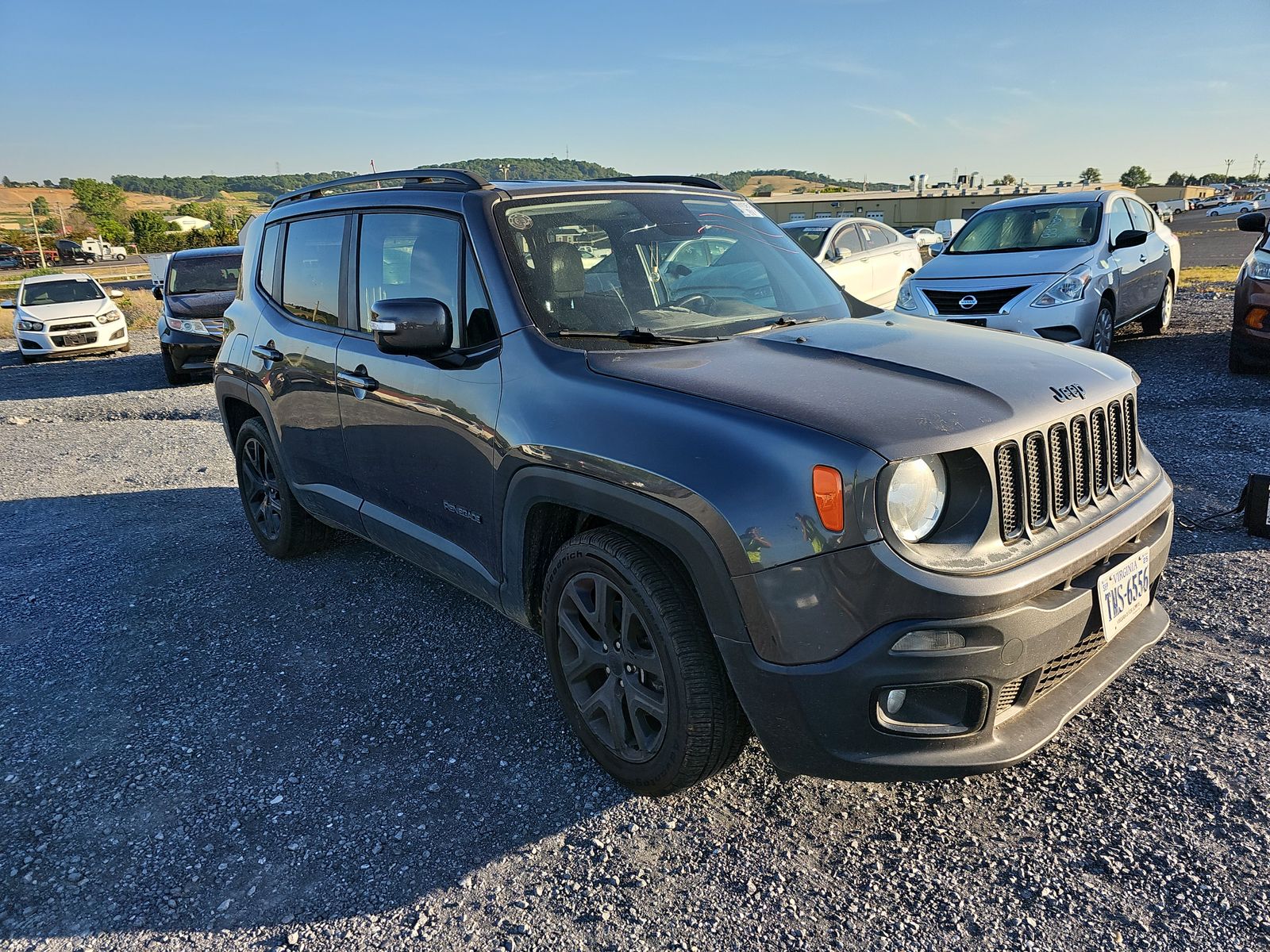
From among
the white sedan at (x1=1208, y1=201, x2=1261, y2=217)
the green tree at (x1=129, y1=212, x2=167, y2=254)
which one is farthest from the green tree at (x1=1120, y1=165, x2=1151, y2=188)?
the green tree at (x1=129, y1=212, x2=167, y2=254)

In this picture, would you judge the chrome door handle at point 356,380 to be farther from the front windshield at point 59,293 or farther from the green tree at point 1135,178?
the green tree at point 1135,178

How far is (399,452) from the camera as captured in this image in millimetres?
3588

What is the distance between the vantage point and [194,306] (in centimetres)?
1298

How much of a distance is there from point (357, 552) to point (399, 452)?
1.93m

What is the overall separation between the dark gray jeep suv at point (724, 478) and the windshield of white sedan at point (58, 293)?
50.9ft

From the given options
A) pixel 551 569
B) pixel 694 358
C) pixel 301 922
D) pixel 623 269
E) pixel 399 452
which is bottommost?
pixel 301 922

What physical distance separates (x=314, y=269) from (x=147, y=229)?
366 feet

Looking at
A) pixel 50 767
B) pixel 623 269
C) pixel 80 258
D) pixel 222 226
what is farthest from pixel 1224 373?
pixel 222 226

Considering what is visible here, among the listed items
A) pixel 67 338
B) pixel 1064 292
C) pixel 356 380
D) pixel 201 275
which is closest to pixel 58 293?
pixel 67 338

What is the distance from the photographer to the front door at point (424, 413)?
317 centimetres

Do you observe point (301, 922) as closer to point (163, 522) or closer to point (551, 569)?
point (551, 569)

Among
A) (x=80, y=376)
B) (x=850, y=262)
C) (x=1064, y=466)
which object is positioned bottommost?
(x=80, y=376)

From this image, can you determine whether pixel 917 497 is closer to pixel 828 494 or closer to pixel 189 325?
pixel 828 494

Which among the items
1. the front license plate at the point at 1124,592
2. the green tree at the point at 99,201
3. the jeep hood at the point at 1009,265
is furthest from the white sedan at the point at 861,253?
the green tree at the point at 99,201
